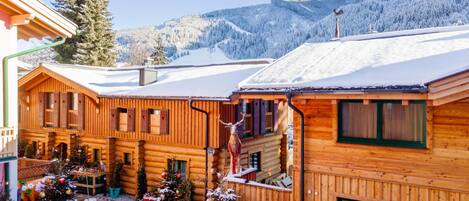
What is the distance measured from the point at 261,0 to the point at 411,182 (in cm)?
19235

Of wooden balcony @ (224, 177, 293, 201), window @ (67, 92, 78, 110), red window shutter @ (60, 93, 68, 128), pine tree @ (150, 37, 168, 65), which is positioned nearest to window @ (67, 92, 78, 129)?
window @ (67, 92, 78, 110)

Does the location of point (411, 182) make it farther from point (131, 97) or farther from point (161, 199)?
point (131, 97)

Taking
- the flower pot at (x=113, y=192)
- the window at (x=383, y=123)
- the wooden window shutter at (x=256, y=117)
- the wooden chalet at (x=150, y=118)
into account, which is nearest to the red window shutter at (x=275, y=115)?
the wooden chalet at (x=150, y=118)

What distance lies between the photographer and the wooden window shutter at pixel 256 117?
1806 centimetres

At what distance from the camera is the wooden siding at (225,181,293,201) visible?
11404 millimetres

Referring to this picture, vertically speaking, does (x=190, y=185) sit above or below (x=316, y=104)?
below

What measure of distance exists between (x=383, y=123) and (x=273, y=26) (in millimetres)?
149914

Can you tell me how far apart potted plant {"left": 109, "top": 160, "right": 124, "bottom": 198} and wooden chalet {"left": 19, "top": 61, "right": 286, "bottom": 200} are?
320 millimetres

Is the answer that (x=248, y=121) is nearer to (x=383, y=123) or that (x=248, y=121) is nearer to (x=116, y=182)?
(x=116, y=182)

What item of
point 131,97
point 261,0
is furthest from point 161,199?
point 261,0

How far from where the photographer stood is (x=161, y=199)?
51.1 feet

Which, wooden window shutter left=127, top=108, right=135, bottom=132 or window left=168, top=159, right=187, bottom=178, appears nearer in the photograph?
window left=168, top=159, right=187, bottom=178

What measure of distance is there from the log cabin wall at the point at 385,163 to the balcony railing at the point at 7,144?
7016mm

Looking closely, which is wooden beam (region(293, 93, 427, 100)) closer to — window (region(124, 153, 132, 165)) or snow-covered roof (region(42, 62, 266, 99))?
snow-covered roof (region(42, 62, 266, 99))
